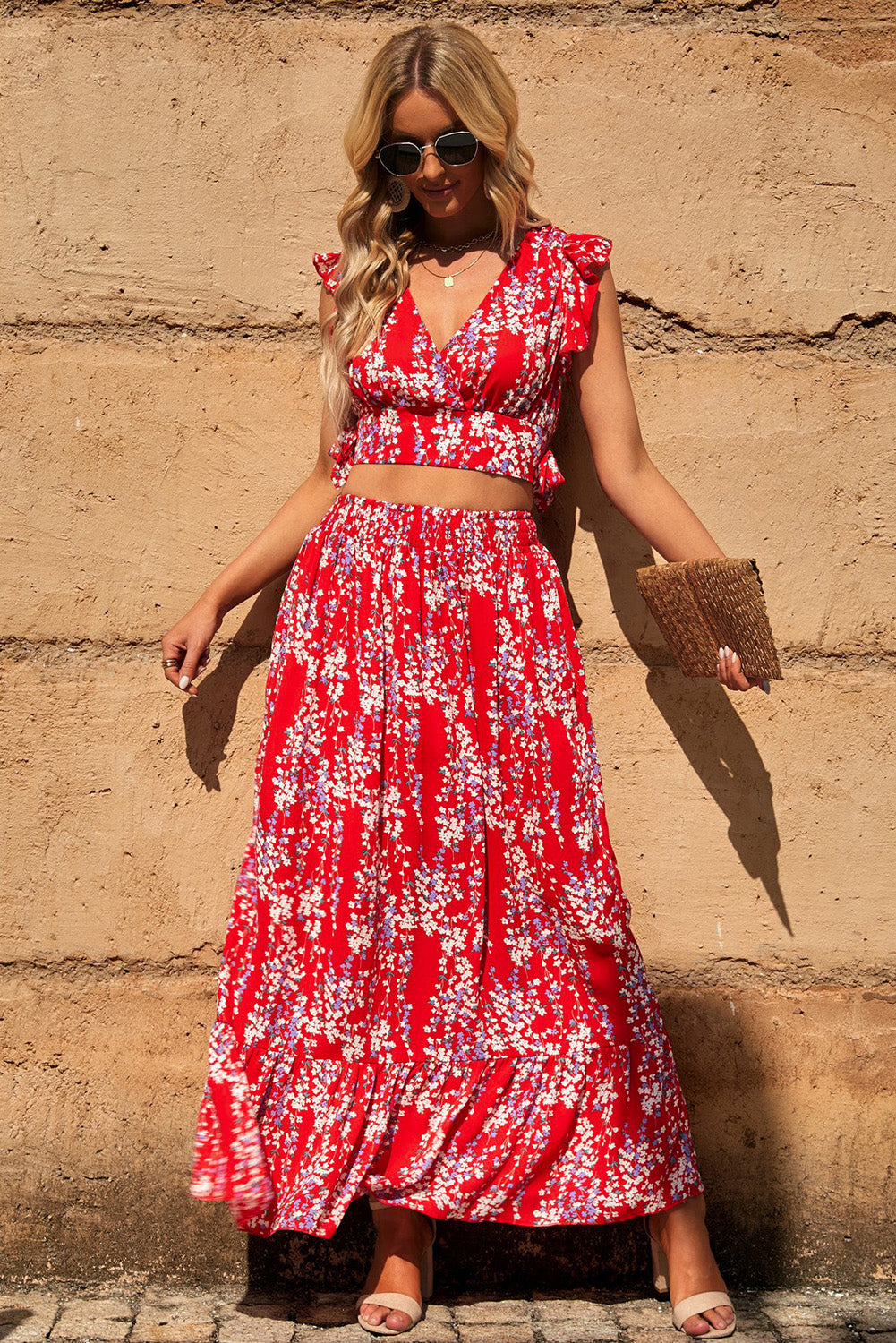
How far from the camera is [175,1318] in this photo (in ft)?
8.99

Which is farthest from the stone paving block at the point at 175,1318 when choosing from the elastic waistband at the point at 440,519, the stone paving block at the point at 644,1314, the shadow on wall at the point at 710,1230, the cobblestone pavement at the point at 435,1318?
the elastic waistband at the point at 440,519

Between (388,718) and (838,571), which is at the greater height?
(838,571)

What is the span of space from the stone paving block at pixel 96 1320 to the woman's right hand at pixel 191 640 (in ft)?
4.17

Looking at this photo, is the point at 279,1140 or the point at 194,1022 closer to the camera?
the point at 279,1140

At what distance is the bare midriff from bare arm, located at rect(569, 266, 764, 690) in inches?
8.0

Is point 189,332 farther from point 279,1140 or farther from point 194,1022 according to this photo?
point 279,1140

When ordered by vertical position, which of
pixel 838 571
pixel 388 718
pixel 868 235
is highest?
pixel 868 235

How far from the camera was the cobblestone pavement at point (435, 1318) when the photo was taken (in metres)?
2.64

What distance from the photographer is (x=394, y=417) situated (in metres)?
2.63

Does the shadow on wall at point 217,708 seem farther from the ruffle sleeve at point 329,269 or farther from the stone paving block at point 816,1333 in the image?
the stone paving block at point 816,1333

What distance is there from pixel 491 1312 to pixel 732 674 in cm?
139

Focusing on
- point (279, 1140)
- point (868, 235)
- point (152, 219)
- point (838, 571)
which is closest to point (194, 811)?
point (279, 1140)

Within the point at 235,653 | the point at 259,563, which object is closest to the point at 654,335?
the point at 259,563

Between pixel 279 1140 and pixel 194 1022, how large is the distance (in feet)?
1.29
